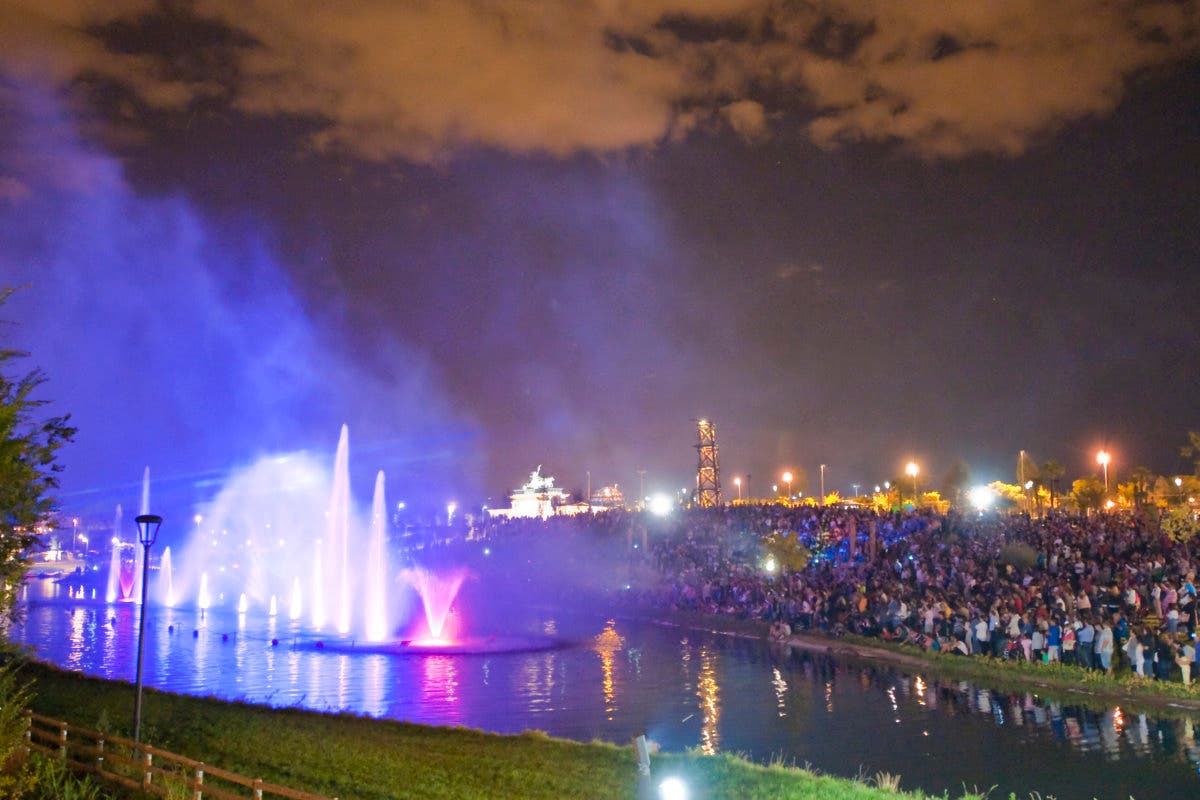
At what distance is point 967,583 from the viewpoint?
1257 inches

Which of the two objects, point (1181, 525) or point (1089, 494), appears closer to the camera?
point (1181, 525)

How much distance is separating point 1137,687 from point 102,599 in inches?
2519

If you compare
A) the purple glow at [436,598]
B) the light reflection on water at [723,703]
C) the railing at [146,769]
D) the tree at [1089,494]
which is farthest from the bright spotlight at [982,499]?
the railing at [146,769]

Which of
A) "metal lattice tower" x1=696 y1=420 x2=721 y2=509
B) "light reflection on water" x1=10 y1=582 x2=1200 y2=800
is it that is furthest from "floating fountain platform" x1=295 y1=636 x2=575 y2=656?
"metal lattice tower" x1=696 y1=420 x2=721 y2=509

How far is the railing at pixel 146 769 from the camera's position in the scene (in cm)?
1330

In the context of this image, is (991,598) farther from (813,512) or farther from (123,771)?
(123,771)

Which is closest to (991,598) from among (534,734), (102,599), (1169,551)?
(1169,551)

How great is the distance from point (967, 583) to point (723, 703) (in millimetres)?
11493

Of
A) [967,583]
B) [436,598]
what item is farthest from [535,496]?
[967,583]

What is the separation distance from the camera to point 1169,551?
1233 inches

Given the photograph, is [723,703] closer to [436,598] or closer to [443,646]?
[443,646]

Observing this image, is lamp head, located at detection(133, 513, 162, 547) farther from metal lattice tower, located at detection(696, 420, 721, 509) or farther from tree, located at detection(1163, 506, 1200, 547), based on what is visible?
metal lattice tower, located at detection(696, 420, 721, 509)

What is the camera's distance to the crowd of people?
26.1 meters

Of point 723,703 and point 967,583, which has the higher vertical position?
point 967,583
